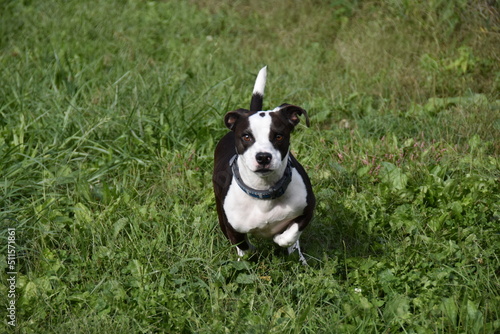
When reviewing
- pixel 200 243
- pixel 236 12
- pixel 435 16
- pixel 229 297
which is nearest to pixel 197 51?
pixel 236 12

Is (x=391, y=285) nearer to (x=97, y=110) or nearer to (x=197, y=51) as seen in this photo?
(x=97, y=110)

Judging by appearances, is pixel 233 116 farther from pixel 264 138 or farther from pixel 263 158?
pixel 263 158

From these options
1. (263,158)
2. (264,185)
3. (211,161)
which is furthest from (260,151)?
(211,161)

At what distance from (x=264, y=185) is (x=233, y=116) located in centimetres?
45

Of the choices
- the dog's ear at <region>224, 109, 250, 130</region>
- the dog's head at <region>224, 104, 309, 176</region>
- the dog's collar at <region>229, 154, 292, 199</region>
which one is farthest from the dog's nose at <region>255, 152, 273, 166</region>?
the dog's ear at <region>224, 109, 250, 130</region>

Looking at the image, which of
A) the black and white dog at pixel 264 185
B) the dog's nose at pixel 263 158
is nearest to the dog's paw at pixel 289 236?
the black and white dog at pixel 264 185

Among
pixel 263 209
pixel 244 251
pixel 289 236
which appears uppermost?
pixel 263 209

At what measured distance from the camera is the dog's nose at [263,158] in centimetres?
304

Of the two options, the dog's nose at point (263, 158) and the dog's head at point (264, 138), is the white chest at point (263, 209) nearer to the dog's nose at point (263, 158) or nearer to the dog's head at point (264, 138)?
the dog's head at point (264, 138)

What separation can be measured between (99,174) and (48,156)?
0.42 meters

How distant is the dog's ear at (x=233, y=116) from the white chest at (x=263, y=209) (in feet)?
1.14

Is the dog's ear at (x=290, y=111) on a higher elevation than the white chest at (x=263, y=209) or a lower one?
higher

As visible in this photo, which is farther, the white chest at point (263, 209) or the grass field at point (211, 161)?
the white chest at point (263, 209)

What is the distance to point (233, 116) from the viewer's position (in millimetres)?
3449
